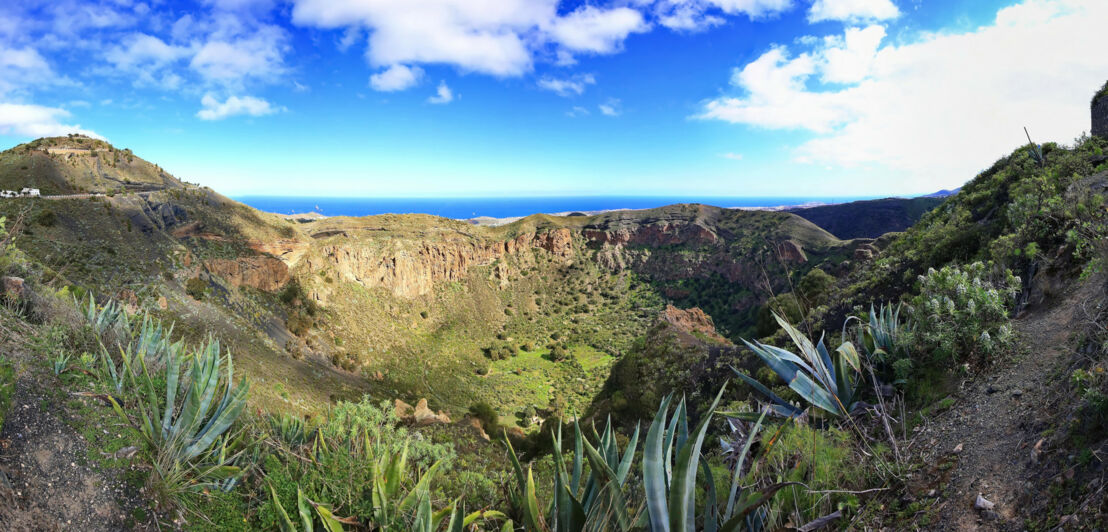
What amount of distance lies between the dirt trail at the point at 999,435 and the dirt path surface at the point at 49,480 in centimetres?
611

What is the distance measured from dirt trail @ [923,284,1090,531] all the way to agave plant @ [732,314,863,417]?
0.71 meters

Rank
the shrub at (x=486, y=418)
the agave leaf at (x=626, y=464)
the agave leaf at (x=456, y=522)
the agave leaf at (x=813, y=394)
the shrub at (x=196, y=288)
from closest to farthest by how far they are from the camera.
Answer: the agave leaf at (x=456, y=522)
the agave leaf at (x=626, y=464)
the agave leaf at (x=813, y=394)
the shrub at (x=196, y=288)
the shrub at (x=486, y=418)

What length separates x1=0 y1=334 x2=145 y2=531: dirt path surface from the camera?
3006 millimetres

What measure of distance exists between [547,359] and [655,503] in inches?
1580

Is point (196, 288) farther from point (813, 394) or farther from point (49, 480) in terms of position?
point (813, 394)

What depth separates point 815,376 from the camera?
4.22m

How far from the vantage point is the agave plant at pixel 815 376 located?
3.88m

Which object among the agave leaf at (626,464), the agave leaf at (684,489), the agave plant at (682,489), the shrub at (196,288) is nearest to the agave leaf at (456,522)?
the agave leaf at (626,464)

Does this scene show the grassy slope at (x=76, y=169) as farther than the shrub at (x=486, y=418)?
Yes

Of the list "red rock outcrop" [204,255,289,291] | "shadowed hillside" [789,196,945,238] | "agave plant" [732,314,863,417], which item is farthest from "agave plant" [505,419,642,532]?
"shadowed hillside" [789,196,945,238]

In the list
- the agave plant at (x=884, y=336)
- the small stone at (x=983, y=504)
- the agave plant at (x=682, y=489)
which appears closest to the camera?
the agave plant at (x=682, y=489)

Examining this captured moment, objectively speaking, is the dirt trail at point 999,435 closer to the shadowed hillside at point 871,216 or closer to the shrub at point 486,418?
the shrub at point 486,418

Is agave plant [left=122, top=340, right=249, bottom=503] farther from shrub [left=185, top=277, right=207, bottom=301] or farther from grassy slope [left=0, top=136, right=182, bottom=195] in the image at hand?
grassy slope [left=0, top=136, right=182, bottom=195]

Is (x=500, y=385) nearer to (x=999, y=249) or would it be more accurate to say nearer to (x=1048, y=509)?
(x=999, y=249)
